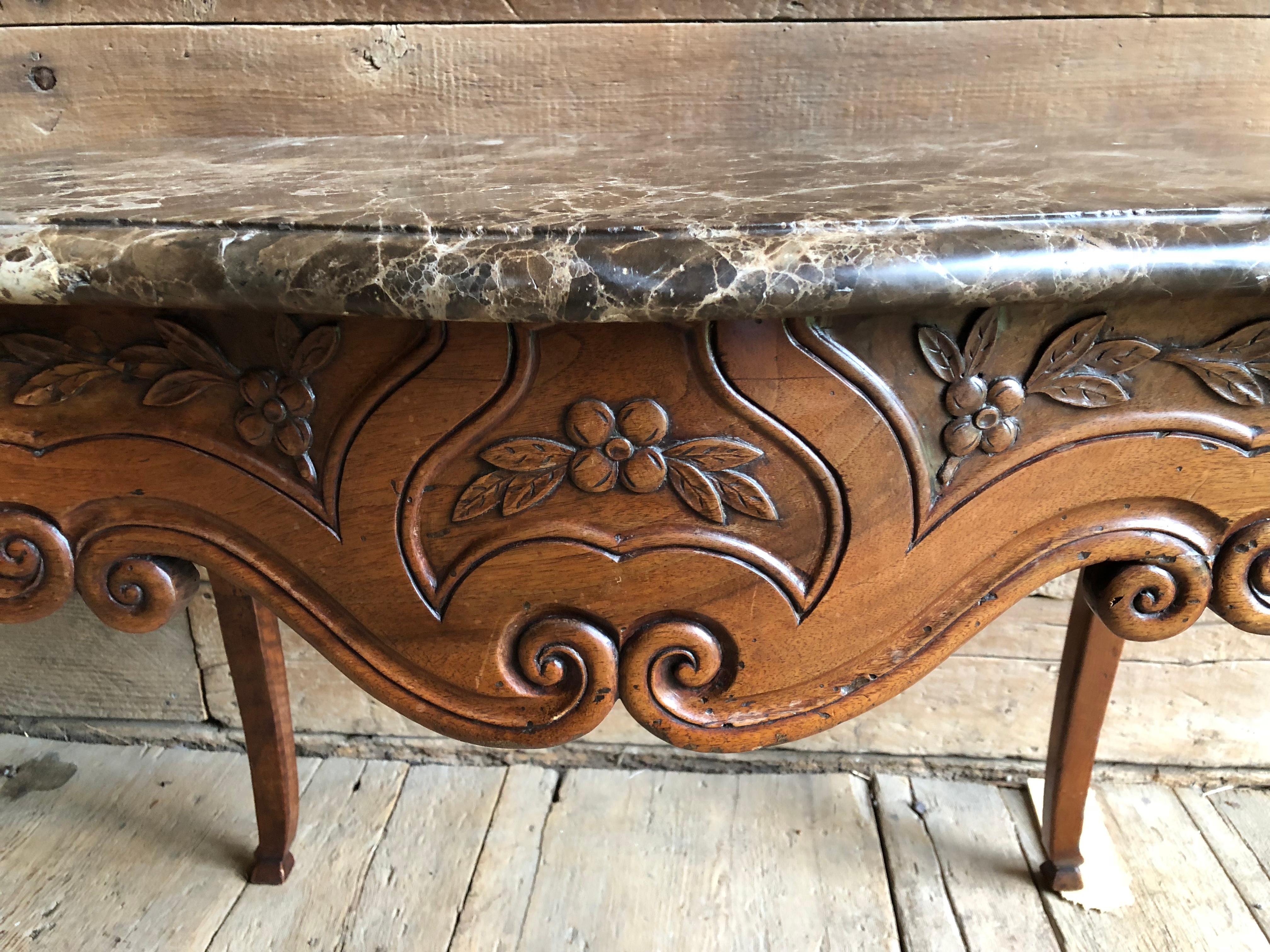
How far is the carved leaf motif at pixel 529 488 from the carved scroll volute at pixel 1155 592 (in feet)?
0.97

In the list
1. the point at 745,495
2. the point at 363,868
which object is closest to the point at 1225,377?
the point at 745,495

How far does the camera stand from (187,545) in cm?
48

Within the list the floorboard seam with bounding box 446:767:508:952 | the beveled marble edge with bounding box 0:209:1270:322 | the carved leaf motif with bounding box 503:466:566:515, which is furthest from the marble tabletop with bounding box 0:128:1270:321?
the floorboard seam with bounding box 446:767:508:952

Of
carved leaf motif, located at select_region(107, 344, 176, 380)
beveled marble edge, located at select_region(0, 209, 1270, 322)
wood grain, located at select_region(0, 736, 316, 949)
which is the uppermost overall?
beveled marble edge, located at select_region(0, 209, 1270, 322)

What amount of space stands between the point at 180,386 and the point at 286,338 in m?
0.06

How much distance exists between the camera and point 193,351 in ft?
1.39

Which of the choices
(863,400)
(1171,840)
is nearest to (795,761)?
(1171,840)

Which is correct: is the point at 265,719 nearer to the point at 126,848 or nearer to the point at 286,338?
the point at 126,848

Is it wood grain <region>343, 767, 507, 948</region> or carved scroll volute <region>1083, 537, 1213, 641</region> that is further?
wood grain <region>343, 767, 507, 948</region>

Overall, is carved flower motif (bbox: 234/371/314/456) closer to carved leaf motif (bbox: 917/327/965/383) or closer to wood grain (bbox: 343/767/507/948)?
carved leaf motif (bbox: 917/327/965/383)

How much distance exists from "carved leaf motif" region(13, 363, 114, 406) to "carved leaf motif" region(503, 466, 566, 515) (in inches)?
7.9

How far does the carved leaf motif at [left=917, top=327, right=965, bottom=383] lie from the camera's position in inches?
16.0

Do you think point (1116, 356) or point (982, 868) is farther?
point (982, 868)

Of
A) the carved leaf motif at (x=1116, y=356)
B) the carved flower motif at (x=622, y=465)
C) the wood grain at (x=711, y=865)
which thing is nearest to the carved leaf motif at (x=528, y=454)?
the carved flower motif at (x=622, y=465)
